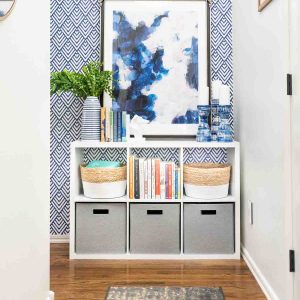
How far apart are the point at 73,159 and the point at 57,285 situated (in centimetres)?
90

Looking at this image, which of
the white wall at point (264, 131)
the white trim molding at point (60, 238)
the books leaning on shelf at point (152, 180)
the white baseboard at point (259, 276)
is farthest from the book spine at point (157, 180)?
the white trim molding at point (60, 238)

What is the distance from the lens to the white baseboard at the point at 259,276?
227cm

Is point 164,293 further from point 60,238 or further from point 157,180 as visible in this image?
point 60,238

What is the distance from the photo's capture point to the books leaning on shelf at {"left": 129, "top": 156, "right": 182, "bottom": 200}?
304 centimetres

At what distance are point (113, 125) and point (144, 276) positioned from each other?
107cm

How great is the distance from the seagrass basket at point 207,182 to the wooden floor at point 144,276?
454 mm

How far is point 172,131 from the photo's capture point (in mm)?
3373

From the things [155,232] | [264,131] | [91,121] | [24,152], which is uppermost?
[91,121]

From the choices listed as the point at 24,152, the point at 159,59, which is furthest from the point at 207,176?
the point at 24,152

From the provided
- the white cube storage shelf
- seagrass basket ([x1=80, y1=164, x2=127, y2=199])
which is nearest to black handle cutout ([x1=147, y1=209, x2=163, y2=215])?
the white cube storage shelf

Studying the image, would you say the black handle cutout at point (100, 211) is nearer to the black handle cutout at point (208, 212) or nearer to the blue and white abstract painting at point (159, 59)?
the black handle cutout at point (208, 212)

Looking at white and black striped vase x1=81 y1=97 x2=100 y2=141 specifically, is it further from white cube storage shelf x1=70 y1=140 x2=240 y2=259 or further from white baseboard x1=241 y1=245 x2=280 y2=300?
white baseboard x1=241 y1=245 x2=280 y2=300

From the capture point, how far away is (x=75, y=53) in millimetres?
3426

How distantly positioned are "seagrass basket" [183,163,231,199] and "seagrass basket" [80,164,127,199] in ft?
1.60
